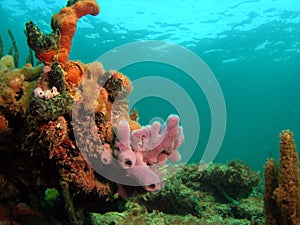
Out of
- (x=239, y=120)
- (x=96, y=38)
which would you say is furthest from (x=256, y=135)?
(x=96, y=38)

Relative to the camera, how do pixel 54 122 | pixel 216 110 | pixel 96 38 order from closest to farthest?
pixel 54 122 < pixel 216 110 < pixel 96 38

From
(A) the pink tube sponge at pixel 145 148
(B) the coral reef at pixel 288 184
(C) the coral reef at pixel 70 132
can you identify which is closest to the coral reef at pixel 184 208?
(C) the coral reef at pixel 70 132

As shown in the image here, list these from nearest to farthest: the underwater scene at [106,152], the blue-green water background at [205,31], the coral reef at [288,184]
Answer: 1. the underwater scene at [106,152]
2. the coral reef at [288,184]
3. the blue-green water background at [205,31]

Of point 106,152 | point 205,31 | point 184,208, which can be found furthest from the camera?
point 205,31

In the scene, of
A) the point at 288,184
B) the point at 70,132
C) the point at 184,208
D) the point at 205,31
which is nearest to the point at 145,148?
the point at 70,132

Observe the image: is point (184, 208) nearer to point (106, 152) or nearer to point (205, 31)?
point (106, 152)

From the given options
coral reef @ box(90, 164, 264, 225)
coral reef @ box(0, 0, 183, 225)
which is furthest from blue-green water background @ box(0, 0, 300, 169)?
coral reef @ box(90, 164, 264, 225)

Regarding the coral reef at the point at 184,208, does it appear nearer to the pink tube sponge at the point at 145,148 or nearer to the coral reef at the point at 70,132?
the coral reef at the point at 70,132

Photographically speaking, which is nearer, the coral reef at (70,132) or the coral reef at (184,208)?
the coral reef at (70,132)

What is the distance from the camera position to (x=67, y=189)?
229 cm

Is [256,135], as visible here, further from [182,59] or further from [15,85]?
[15,85]

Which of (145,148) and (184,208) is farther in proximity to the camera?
(184,208)

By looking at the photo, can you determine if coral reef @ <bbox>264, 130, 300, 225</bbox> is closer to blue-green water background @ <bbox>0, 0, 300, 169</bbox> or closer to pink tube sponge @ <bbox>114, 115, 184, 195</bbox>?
pink tube sponge @ <bbox>114, 115, 184, 195</bbox>

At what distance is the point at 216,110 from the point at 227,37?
1047 inches
